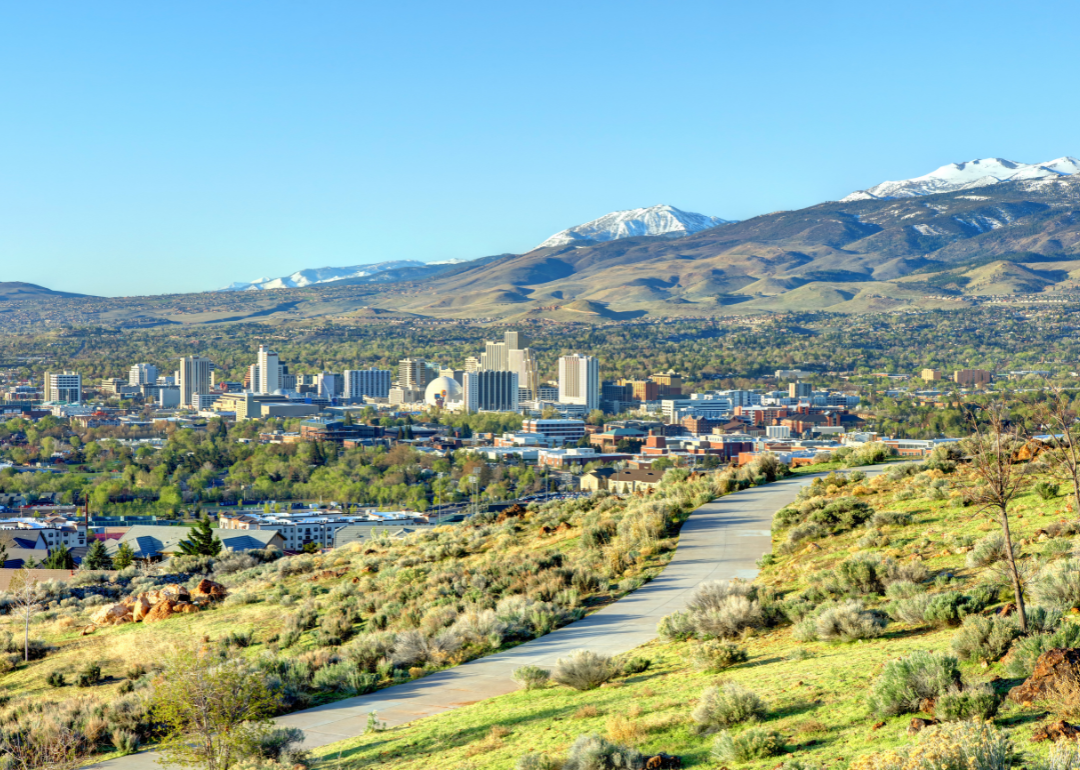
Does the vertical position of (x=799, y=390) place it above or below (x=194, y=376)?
below

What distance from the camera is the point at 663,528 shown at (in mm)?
18516

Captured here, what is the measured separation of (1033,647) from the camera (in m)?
7.96

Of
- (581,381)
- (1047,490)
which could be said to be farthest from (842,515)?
(581,381)

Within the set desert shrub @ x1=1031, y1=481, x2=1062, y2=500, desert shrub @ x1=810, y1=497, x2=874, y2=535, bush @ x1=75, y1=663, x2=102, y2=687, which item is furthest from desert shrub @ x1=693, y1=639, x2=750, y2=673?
bush @ x1=75, y1=663, x2=102, y2=687

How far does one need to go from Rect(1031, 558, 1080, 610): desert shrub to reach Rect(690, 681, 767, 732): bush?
9.39ft

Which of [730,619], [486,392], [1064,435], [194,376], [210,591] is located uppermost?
[194,376]

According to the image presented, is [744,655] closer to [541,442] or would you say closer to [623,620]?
[623,620]

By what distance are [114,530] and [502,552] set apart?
5464cm

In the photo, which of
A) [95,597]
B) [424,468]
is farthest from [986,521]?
[424,468]

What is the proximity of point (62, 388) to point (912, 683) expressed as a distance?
620 feet

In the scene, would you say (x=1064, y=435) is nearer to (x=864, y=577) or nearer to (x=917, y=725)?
(x=864, y=577)

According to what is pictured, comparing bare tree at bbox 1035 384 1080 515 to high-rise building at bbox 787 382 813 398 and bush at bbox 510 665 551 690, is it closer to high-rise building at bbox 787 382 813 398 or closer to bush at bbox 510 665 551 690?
bush at bbox 510 665 551 690

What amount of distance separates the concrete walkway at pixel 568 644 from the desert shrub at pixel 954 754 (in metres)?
5.68

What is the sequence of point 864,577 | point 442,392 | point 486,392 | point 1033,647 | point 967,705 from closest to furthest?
1. point 967,705
2. point 1033,647
3. point 864,577
4. point 486,392
5. point 442,392
